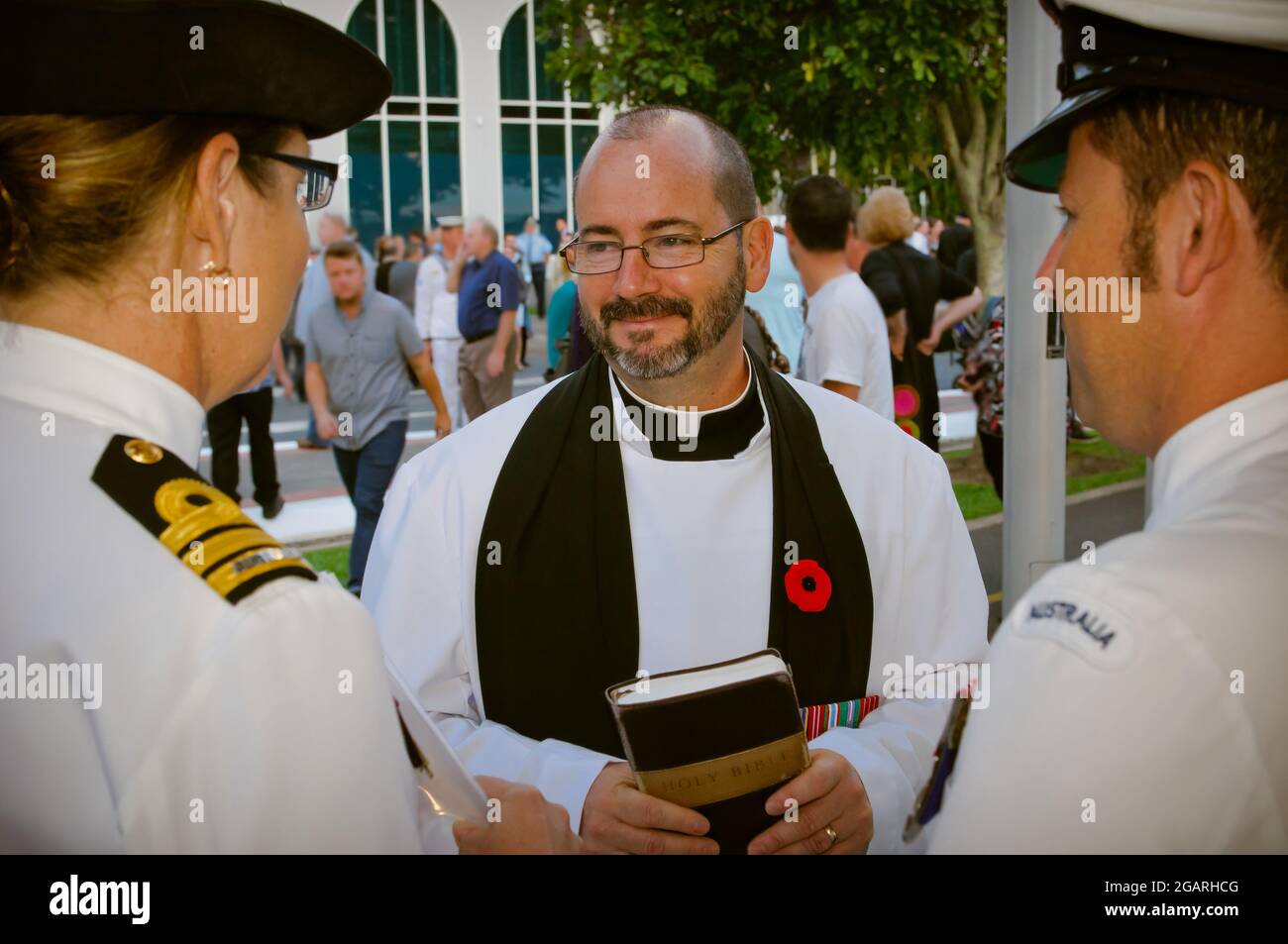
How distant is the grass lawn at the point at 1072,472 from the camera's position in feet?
30.5

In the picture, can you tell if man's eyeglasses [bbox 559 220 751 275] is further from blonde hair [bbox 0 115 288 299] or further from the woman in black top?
the woman in black top

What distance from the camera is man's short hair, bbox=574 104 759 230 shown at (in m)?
2.80

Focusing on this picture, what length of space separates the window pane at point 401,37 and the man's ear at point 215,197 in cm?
2961

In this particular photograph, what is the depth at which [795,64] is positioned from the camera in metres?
7.35

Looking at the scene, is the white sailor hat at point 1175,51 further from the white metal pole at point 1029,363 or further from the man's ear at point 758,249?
the white metal pole at point 1029,363

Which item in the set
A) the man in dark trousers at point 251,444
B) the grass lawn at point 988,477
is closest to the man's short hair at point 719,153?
the grass lawn at point 988,477

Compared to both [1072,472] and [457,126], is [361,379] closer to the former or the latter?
[1072,472]

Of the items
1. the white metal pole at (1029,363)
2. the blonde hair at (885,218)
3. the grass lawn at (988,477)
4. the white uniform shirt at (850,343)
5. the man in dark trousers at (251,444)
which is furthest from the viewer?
the man in dark trousers at (251,444)

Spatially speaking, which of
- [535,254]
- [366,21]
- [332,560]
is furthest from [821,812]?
[366,21]

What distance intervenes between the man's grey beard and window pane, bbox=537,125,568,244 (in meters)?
30.0

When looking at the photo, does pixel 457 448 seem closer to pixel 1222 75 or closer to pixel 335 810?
pixel 335 810

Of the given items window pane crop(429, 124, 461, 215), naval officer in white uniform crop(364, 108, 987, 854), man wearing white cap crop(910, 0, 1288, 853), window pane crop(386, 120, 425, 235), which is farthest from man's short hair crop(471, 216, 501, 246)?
window pane crop(386, 120, 425, 235)

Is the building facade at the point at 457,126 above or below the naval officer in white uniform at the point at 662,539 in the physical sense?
above
